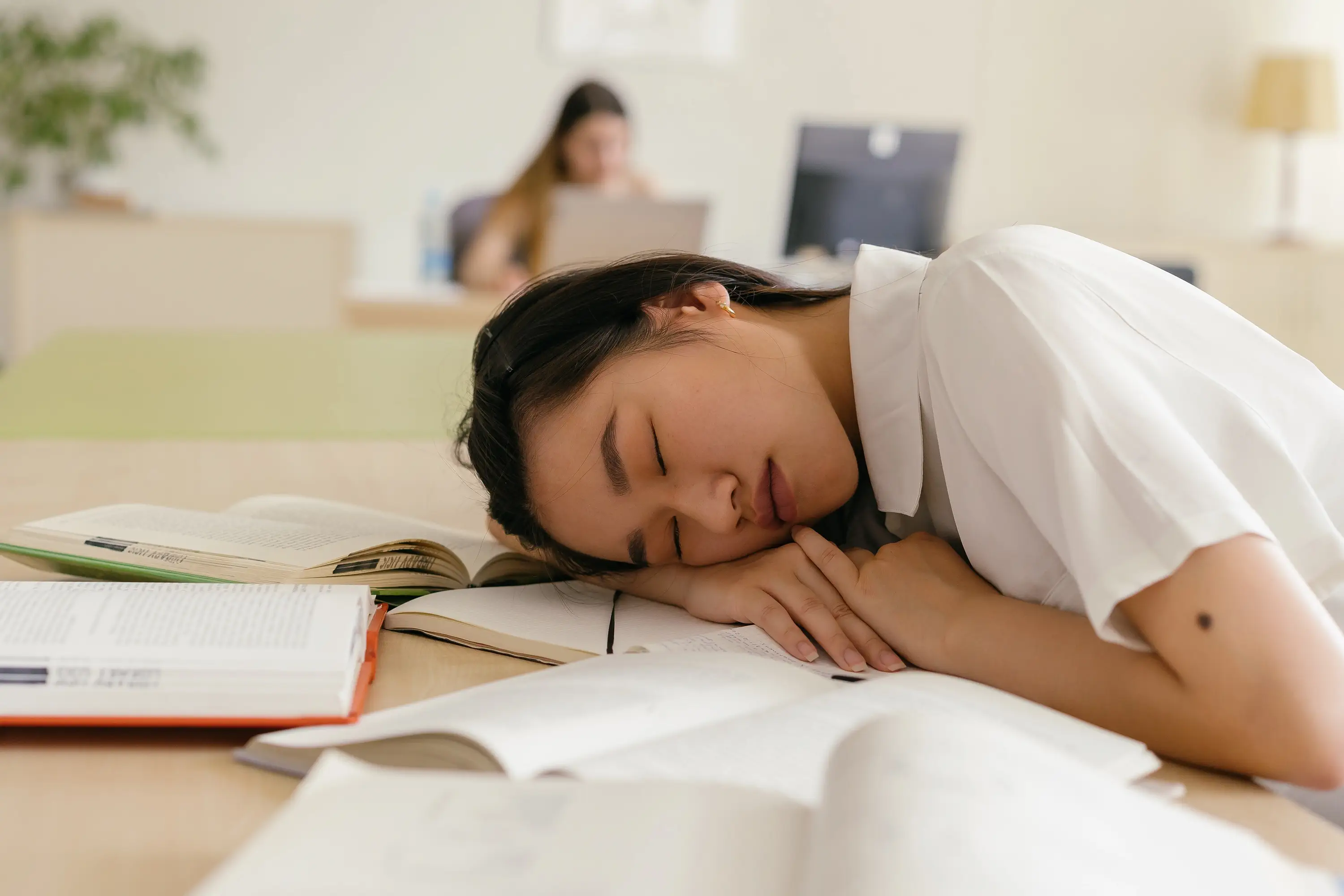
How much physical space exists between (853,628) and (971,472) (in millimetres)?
136

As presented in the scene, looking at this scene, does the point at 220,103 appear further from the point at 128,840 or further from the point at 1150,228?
the point at 128,840

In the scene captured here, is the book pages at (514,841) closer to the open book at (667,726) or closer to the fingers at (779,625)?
the open book at (667,726)

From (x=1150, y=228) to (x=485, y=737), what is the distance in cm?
501

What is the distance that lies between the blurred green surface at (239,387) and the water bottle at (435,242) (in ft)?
6.24

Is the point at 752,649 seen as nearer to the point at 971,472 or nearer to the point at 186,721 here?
the point at 971,472

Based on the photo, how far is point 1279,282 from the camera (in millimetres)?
4684

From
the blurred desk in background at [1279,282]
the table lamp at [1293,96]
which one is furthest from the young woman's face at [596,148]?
the table lamp at [1293,96]

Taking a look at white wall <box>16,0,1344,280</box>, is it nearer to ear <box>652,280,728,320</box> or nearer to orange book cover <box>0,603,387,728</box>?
ear <box>652,280,728,320</box>

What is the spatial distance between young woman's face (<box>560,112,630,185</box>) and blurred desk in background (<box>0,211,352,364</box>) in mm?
835

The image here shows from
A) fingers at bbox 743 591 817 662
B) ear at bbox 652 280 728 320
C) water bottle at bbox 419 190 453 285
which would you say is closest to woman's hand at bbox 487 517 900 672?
fingers at bbox 743 591 817 662

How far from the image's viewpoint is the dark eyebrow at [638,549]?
0.99m

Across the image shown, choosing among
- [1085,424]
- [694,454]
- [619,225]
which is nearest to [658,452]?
[694,454]

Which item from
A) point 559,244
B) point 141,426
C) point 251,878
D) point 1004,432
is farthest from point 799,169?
point 251,878

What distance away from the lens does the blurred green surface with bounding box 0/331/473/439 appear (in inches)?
67.6
